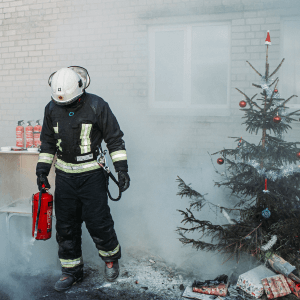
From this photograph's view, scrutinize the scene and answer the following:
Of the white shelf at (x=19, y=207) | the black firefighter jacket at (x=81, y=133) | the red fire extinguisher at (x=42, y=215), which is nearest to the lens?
the black firefighter jacket at (x=81, y=133)

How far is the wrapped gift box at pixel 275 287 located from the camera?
267 cm

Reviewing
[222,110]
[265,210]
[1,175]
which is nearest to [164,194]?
[222,110]

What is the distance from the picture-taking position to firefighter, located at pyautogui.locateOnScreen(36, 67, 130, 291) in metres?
2.98

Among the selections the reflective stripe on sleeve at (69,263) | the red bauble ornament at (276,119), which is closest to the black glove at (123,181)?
the reflective stripe on sleeve at (69,263)

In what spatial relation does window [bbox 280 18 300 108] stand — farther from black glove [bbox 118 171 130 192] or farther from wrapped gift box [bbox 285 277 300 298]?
black glove [bbox 118 171 130 192]

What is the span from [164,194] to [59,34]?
3.42 m

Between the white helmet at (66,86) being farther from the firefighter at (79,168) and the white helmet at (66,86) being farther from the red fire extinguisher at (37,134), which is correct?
the red fire extinguisher at (37,134)

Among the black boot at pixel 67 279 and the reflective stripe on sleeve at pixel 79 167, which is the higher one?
the reflective stripe on sleeve at pixel 79 167

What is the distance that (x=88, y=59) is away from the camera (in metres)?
5.11

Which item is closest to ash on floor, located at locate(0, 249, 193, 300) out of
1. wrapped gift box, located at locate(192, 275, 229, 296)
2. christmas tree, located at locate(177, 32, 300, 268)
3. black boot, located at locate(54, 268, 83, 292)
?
black boot, located at locate(54, 268, 83, 292)

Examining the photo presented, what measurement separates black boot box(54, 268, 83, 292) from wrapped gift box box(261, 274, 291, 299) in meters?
1.87

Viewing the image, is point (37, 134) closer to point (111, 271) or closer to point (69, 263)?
point (69, 263)

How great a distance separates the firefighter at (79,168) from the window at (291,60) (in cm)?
298

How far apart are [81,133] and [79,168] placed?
1.18 feet
